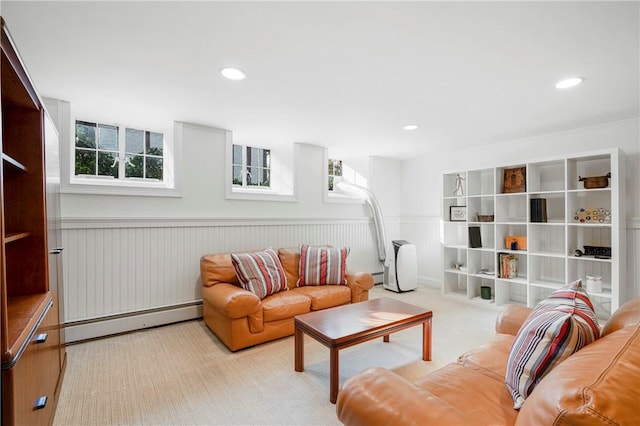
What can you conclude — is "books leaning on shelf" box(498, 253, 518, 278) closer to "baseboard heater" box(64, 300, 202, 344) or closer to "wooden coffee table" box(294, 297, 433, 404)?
"wooden coffee table" box(294, 297, 433, 404)

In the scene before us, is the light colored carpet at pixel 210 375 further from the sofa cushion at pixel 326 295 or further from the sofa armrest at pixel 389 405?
the sofa armrest at pixel 389 405

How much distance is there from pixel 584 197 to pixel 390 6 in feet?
11.3

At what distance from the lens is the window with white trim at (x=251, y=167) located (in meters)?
4.17

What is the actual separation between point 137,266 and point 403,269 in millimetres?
3458

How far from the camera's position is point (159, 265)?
329 cm

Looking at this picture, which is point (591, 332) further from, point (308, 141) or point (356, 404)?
point (308, 141)

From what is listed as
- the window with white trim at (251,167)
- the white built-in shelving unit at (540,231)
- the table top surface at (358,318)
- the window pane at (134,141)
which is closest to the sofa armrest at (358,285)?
the table top surface at (358,318)

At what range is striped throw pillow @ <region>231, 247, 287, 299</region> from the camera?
3045mm

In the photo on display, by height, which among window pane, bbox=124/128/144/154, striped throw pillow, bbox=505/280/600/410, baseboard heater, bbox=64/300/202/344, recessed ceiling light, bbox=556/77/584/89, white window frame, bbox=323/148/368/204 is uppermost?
recessed ceiling light, bbox=556/77/584/89

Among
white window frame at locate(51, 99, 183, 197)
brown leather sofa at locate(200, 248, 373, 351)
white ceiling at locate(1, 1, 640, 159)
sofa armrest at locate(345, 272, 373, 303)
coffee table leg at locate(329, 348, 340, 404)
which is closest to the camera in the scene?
white ceiling at locate(1, 1, 640, 159)

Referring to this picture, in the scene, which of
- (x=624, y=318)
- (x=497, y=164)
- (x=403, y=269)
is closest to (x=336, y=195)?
(x=403, y=269)

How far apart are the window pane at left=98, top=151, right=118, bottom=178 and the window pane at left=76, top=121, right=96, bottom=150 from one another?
132mm

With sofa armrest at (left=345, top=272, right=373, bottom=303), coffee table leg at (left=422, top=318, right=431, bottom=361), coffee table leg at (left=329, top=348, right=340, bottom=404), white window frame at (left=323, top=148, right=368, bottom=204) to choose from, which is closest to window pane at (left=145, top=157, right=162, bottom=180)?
white window frame at (left=323, top=148, right=368, bottom=204)

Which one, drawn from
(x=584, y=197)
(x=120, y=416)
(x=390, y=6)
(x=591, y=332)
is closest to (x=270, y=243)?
(x=120, y=416)
